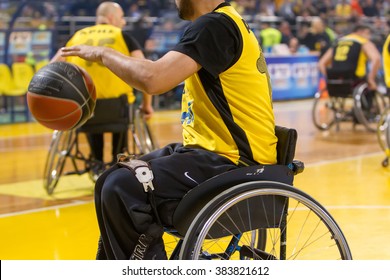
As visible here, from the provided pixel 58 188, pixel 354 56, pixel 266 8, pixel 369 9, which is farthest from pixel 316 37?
pixel 58 188

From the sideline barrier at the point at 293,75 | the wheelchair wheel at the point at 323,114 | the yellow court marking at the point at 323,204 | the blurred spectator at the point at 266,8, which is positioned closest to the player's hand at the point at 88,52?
the yellow court marking at the point at 323,204

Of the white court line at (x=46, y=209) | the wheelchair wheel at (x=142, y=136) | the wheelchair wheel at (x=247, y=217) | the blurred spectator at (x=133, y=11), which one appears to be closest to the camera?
the wheelchair wheel at (x=247, y=217)

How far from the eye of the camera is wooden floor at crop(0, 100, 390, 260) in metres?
5.93

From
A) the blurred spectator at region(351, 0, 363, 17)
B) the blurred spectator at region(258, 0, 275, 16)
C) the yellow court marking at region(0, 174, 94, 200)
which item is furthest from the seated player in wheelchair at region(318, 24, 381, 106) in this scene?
the blurred spectator at region(351, 0, 363, 17)

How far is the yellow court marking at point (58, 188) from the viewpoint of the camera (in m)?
7.94

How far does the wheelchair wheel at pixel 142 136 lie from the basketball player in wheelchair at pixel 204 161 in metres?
4.12

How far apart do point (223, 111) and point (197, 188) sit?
1.20 feet

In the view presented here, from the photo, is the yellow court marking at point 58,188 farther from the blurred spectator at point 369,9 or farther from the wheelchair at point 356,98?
the blurred spectator at point 369,9

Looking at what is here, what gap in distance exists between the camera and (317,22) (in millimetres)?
18406

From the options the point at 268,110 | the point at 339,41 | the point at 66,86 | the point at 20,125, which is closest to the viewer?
the point at 268,110

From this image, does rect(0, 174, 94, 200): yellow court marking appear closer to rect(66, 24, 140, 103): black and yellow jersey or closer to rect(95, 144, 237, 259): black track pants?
rect(66, 24, 140, 103): black and yellow jersey

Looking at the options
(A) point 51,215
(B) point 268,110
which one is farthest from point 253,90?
(A) point 51,215
